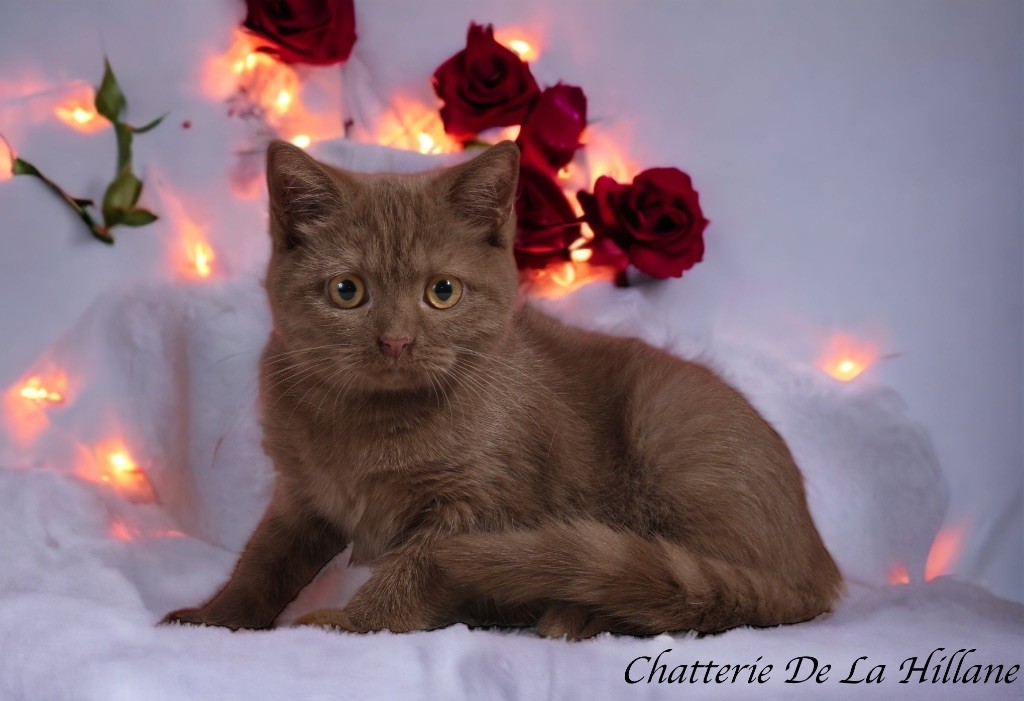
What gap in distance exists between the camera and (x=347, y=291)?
4.10 ft

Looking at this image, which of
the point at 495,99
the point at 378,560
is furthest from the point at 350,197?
the point at 495,99

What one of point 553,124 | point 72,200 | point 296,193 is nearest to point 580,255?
point 553,124

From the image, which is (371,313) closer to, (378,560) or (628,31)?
(378,560)

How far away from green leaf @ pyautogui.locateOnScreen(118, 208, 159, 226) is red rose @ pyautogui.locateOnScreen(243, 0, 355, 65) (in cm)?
47

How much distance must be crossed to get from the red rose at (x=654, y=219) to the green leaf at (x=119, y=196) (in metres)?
1.02

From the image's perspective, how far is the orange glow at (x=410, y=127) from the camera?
2242 mm

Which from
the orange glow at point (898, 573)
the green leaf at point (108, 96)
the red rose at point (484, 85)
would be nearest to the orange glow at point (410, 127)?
the red rose at point (484, 85)

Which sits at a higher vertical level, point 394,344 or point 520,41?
point 520,41

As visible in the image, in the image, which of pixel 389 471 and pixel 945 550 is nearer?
pixel 389 471

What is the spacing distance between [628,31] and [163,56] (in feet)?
3.53

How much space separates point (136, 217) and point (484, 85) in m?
0.84

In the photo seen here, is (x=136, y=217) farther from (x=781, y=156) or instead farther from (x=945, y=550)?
(x=945, y=550)

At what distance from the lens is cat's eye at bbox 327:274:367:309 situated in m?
1.24

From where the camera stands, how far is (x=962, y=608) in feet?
5.13
